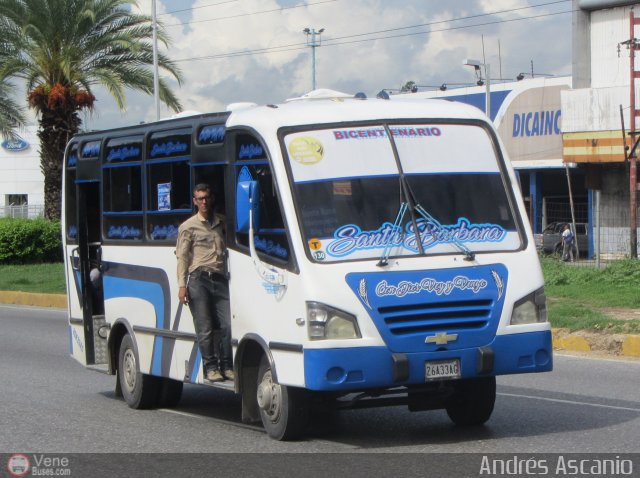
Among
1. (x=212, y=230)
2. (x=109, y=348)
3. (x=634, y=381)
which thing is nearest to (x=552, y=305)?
(x=634, y=381)

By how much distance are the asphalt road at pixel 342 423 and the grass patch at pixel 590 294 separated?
277cm

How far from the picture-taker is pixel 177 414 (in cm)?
1065

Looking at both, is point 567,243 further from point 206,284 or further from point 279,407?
point 279,407

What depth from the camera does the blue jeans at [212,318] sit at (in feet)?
31.0

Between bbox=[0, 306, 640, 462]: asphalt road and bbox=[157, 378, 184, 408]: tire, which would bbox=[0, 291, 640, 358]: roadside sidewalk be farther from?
bbox=[157, 378, 184, 408]: tire

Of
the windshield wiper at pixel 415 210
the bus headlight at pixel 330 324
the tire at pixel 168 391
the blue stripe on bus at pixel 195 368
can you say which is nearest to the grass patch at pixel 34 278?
the tire at pixel 168 391

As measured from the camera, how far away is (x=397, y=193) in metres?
8.70

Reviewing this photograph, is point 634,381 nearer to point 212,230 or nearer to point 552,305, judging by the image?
point 212,230

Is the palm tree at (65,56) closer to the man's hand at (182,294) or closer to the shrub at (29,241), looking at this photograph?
the shrub at (29,241)

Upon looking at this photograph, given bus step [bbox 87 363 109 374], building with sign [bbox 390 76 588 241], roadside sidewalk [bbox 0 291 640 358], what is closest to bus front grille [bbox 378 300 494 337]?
bus step [bbox 87 363 109 374]

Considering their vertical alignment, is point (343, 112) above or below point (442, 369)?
above

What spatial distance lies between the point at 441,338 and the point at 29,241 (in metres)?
27.8

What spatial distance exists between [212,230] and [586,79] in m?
30.8

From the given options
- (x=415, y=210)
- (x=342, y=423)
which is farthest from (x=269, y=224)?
(x=342, y=423)
